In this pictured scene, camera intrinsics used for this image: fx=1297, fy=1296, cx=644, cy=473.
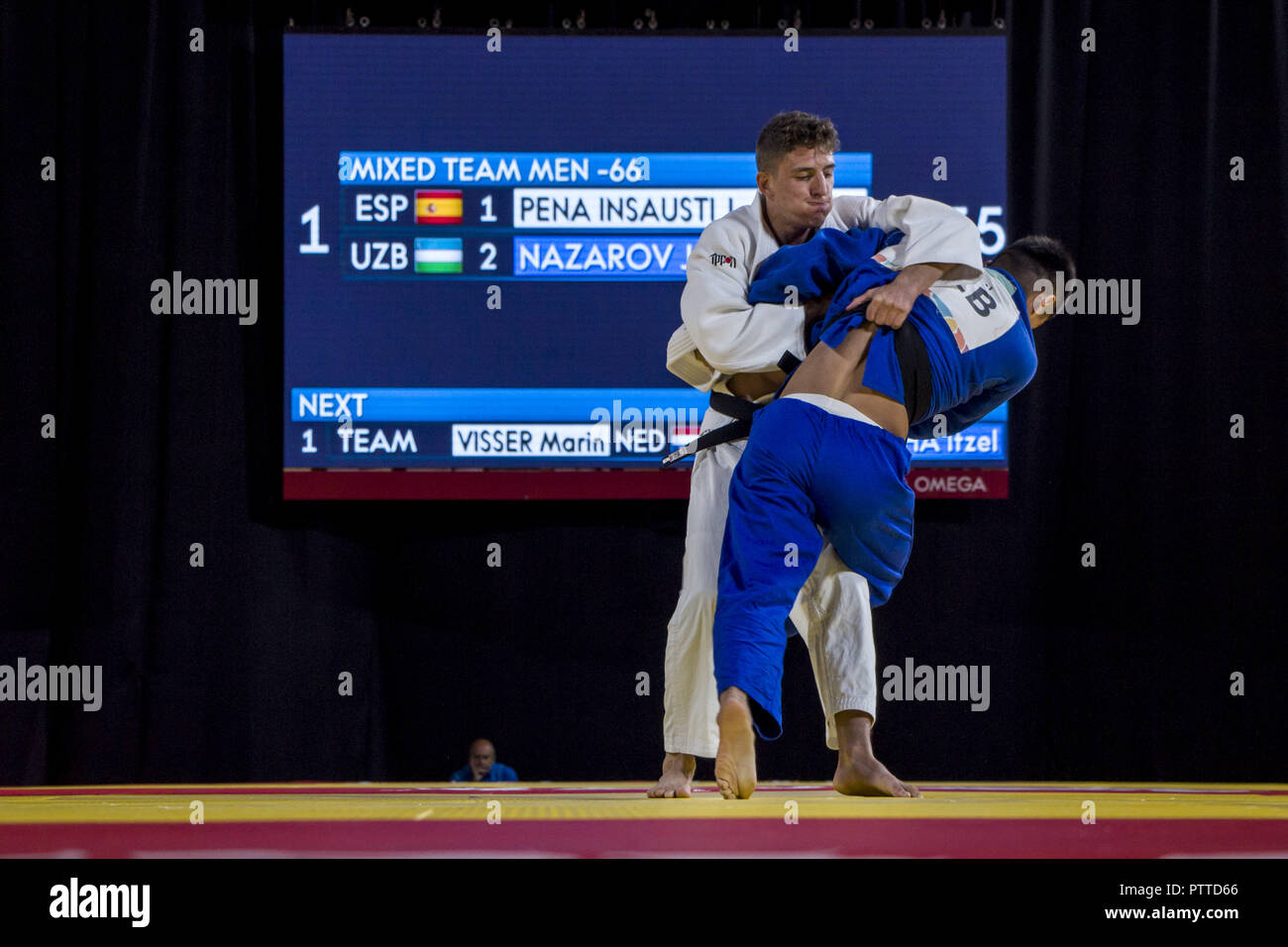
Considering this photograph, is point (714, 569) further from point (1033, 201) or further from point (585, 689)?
point (1033, 201)

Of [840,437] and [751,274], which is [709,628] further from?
[751,274]

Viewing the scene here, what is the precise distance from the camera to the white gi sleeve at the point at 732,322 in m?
2.04

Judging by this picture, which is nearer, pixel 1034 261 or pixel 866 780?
pixel 866 780

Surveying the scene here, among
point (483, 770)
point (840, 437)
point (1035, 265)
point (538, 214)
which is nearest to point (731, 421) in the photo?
point (840, 437)

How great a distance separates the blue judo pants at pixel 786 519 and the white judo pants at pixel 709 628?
7cm

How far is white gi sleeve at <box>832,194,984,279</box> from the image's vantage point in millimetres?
2049

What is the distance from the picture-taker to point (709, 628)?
2129 millimetres

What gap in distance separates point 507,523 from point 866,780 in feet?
8.06

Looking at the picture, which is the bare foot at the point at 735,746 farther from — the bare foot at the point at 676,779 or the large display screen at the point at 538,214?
the large display screen at the point at 538,214

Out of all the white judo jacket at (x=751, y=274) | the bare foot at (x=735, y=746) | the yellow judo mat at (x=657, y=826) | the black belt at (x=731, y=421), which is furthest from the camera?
the black belt at (x=731, y=421)

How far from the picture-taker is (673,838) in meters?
1.45

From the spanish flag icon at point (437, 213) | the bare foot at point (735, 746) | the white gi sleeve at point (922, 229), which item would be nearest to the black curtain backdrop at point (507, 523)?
the spanish flag icon at point (437, 213)

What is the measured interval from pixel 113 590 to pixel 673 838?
325 centimetres
